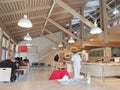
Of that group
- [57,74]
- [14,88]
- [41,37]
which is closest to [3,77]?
[57,74]

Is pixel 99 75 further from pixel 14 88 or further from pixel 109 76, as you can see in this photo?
pixel 14 88

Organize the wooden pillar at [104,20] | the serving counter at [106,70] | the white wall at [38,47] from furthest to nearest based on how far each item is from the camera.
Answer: the white wall at [38,47]
the wooden pillar at [104,20]
the serving counter at [106,70]

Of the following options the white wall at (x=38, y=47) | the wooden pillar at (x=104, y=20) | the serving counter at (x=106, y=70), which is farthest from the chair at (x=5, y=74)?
the white wall at (x=38, y=47)

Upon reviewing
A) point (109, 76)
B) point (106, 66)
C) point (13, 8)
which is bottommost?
point (109, 76)

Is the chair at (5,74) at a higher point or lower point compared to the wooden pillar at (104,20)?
lower

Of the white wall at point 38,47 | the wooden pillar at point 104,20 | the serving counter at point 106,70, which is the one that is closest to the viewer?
the serving counter at point 106,70

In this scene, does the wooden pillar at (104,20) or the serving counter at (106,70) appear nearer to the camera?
the serving counter at (106,70)

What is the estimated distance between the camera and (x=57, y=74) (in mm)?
2865

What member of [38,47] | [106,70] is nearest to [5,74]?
[106,70]

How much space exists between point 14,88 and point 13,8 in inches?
247

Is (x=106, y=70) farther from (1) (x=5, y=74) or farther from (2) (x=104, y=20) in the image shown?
(1) (x=5, y=74)

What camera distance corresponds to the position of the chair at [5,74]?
489 cm

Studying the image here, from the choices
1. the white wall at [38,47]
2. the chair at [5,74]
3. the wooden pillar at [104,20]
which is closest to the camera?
the chair at [5,74]

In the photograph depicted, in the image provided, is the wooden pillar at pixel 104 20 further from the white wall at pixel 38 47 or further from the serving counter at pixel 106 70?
the white wall at pixel 38 47
